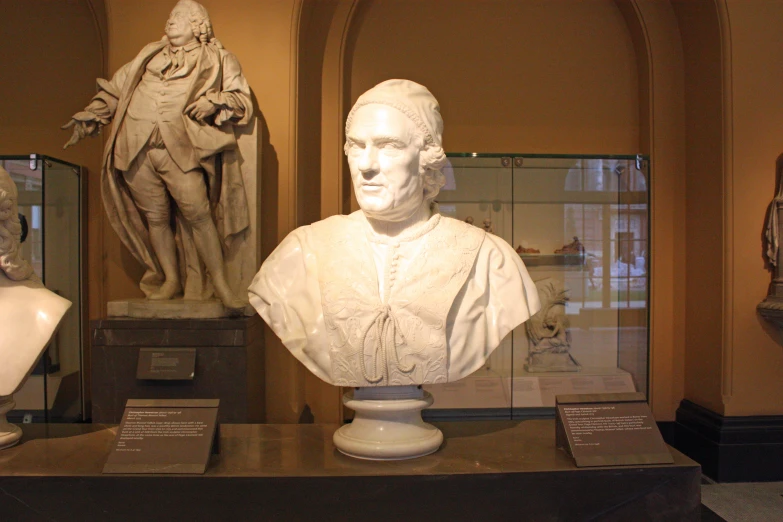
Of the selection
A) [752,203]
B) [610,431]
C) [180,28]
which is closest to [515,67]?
[752,203]

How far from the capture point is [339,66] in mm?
4812

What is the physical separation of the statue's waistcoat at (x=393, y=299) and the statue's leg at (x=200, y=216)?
4.46ft

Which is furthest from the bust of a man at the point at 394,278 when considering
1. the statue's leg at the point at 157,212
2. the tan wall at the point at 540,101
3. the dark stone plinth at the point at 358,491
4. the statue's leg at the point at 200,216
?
the tan wall at the point at 540,101

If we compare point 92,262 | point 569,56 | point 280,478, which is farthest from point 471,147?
point 280,478

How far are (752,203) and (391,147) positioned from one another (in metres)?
2.79

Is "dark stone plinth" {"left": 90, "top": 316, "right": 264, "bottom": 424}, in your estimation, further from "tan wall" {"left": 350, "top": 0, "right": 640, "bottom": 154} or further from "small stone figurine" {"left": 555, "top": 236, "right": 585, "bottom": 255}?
"tan wall" {"left": 350, "top": 0, "right": 640, "bottom": 154}

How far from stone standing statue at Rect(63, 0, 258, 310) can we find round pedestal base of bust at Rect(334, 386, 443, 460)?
147 centimetres

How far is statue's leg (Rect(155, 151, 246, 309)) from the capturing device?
11.9ft

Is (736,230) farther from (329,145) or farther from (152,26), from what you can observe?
(152,26)

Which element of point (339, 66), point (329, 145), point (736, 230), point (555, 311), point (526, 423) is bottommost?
point (526, 423)

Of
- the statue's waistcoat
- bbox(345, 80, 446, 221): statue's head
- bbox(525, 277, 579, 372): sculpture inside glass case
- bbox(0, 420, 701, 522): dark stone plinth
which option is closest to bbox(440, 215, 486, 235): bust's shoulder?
the statue's waistcoat

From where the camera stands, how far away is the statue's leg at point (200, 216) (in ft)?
11.9

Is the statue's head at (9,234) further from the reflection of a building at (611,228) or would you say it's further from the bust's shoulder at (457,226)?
the reflection of a building at (611,228)

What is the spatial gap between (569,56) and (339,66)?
1.65 metres
